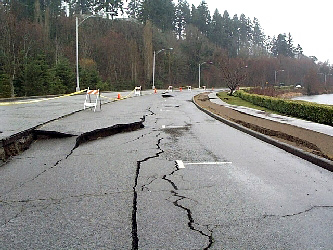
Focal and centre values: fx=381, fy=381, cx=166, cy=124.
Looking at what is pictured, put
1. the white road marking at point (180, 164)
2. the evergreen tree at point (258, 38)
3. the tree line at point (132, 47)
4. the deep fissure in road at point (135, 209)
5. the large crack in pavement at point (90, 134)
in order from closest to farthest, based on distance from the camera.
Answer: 1. the deep fissure in road at point (135, 209)
2. the white road marking at point (180, 164)
3. the large crack in pavement at point (90, 134)
4. the tree line at point (132, 47)
5. the evergreen tree at point (258, 38)

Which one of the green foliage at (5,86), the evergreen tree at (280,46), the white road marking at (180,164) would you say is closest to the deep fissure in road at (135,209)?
the white road marking at (180,164)

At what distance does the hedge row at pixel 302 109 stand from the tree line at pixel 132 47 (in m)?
19.2

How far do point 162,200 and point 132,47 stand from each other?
75440mm

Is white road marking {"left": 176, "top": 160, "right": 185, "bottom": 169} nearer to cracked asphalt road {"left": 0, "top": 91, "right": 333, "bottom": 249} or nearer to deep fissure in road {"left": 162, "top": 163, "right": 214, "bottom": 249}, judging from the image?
cracked asphalt road {"left": 0, "top": 91, "right": 333, "bottom": 249}

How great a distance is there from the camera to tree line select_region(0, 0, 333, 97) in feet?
145

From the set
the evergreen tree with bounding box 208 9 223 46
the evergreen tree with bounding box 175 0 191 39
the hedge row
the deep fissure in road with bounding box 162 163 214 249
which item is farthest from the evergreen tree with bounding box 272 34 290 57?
the deep fissure in road with bounding box 162 163 214 249

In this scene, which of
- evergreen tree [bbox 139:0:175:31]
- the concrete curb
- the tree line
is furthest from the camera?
evergreen tree [bbox 139:0:175:31]

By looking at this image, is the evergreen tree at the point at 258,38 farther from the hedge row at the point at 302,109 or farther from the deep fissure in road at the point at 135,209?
the deep fissure in road at the point at 135,209

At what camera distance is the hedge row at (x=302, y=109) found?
20763 millimetres

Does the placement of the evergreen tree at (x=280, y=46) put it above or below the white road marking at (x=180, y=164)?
above

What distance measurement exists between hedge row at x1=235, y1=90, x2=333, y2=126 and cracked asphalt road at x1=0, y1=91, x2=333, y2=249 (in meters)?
12.6

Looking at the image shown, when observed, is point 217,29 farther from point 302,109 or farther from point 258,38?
point 302,109

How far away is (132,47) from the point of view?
7862 centimetres

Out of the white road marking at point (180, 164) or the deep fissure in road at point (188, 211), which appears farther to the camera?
the white road marking at point (180, 164)
